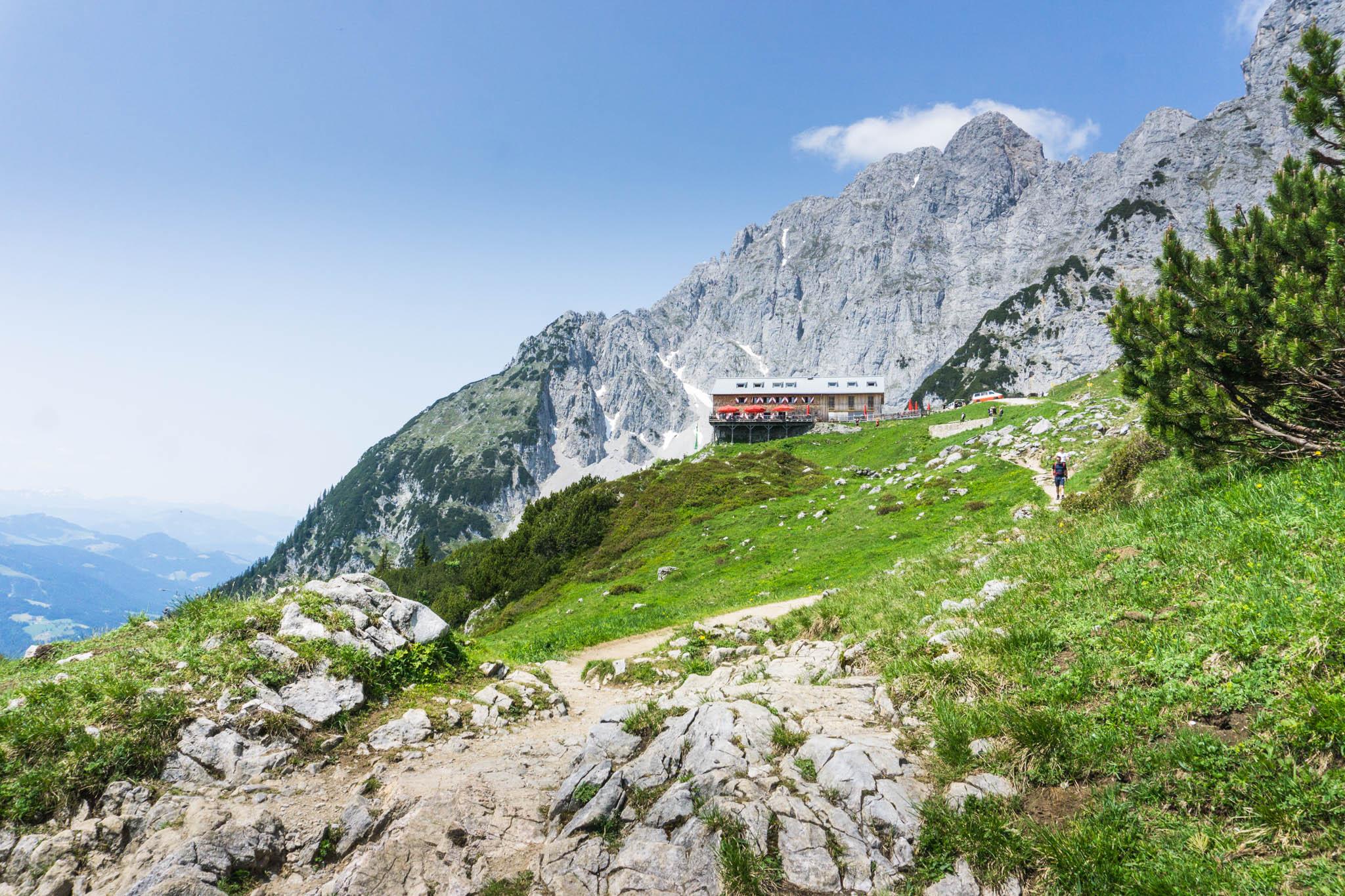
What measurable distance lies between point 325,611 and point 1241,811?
14435 millimetres

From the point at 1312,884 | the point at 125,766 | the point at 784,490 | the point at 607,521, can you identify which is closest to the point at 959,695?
the point at 1312,884

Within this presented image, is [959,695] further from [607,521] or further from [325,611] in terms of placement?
[607,521]

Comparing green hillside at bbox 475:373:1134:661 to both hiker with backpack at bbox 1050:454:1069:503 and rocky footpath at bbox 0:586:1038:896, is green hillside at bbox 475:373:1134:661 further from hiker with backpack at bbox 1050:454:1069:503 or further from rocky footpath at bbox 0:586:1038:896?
rocky footpath at bbox 0:586:1038:896

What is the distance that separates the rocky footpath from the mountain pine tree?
9.15 m

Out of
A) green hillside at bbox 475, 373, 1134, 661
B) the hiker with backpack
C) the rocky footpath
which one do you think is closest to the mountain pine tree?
green hillside at bbox 475, 373, 1134, 661

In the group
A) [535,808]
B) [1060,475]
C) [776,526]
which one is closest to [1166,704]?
[535,808]

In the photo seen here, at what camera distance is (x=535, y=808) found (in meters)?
8.06

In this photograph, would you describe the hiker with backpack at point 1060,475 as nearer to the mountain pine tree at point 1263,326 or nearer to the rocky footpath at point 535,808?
the mountain pine tree at point 1263,326

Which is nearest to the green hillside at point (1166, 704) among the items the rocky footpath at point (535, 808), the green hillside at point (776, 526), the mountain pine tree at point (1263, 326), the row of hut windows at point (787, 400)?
the rocky footpath at point (535, 808)

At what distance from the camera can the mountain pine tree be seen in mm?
10641

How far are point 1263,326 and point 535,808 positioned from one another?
16.2m

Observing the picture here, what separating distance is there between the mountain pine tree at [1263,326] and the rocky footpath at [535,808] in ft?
30.0

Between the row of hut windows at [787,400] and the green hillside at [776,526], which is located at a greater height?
the row of hut windows at [787,400]

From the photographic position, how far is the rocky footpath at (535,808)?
643 centimetres
